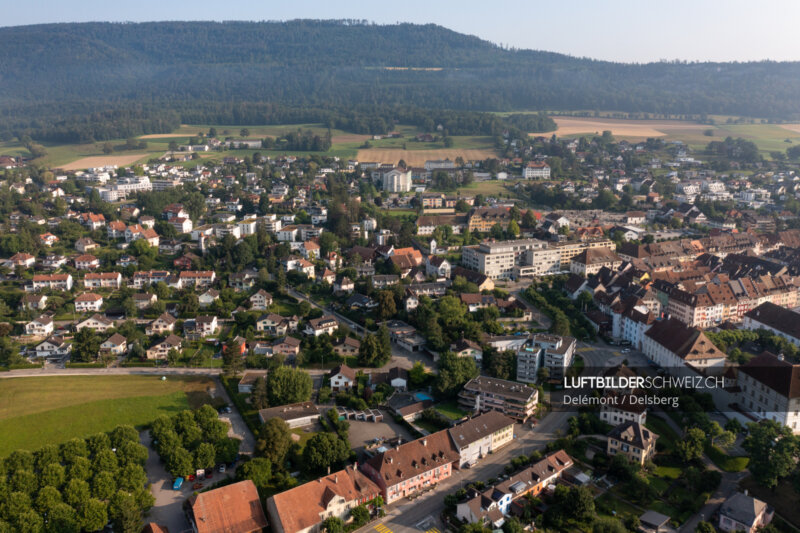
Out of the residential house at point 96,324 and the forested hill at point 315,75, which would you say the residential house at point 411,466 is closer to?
the residential house at point 96,324

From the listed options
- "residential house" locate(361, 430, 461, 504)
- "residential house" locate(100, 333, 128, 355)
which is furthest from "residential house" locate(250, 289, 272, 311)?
"residential house" locate(361, 430, 461, 504)

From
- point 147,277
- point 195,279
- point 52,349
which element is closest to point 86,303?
point 147,277

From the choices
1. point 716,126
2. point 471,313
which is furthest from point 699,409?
point 716,126

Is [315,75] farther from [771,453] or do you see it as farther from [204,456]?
[771,453]

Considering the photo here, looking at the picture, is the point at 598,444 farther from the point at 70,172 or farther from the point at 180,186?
the point at 70,172

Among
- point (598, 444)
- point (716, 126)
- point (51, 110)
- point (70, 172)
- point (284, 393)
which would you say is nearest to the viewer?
point (598, 444)

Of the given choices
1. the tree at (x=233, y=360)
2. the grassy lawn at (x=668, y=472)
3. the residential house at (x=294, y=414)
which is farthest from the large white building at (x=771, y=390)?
the tree at (x=233, y=360)
